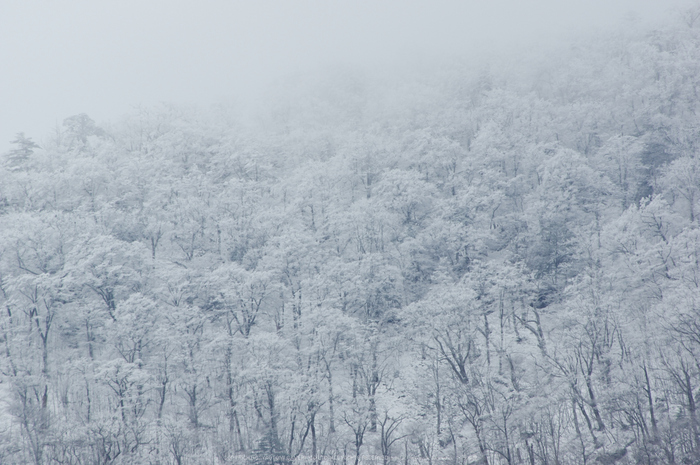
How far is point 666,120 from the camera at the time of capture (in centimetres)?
5794

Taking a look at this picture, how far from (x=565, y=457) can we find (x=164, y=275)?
32.0 metres

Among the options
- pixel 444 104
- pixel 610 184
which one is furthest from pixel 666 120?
pixel 444 104

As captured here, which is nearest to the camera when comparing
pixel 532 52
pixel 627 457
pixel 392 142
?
pixel 627 457

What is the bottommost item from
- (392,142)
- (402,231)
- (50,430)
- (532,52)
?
(50,430)

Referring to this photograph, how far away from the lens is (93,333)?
37656mm

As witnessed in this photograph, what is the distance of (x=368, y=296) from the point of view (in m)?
42.0

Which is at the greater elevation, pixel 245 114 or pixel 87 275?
pixel 245 114

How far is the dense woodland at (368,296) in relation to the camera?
1105 inches

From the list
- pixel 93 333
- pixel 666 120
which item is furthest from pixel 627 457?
pixel 666 120

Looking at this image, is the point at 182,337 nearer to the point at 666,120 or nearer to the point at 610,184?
the point at 610,184

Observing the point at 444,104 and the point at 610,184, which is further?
the point at 444,104

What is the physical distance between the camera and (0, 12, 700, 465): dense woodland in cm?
2808

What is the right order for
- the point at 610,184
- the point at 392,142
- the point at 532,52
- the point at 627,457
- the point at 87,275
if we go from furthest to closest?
the point at 532,52
the point at 392,142
the point at 610,184
the point at 87,275
the point at 627,457

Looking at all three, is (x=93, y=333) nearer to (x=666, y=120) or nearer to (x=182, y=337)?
(x=182, y=337)
